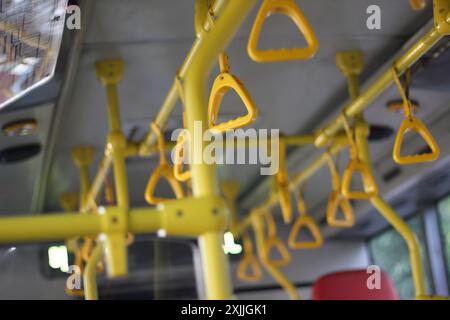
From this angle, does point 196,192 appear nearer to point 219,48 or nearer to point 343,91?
point 219,48

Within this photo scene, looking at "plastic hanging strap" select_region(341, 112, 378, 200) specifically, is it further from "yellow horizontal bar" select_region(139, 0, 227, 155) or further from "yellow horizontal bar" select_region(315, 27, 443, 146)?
"yellow horizontal bar" select_region(139, 0, 227, 155)

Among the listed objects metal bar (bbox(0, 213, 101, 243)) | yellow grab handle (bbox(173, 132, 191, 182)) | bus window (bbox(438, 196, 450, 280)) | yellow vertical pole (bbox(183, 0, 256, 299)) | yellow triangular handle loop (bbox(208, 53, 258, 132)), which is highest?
bus window (bbox(438, 196, 450, 280))

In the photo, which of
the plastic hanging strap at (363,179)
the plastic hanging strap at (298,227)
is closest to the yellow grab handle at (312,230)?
the plastic hanging strap at (298,227)

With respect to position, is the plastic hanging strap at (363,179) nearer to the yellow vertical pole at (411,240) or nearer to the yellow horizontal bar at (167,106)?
the yellow vertical pole at (411,240)

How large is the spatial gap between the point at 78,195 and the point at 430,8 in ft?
11.7

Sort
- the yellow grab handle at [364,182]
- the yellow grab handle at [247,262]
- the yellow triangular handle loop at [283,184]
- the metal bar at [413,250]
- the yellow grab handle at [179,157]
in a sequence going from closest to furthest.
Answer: the yellow grab handle at [179,157], the metal bar at [413,250], the yellow grab handle at [364,182], the yellow triangular handle loop at [283,184], the yellow grab handle at [247,262]

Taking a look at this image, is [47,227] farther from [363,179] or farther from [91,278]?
[363,179]

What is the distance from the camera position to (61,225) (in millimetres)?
1547

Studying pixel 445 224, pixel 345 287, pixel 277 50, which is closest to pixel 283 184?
pixel 345 287

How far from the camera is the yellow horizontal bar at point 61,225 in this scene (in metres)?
1.52

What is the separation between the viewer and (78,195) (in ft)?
21.5

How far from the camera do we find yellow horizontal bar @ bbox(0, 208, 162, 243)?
152 centimetres

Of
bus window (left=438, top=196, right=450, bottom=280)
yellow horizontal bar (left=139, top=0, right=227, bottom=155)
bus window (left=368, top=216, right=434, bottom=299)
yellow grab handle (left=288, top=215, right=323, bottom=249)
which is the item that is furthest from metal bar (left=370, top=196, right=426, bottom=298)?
bus window (left=368, top=216, right=434, bottom=299)

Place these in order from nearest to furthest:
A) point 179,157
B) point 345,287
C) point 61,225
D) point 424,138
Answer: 1. point 61,225
2. point 179,157
3. point 424,138
4. point 345,287
